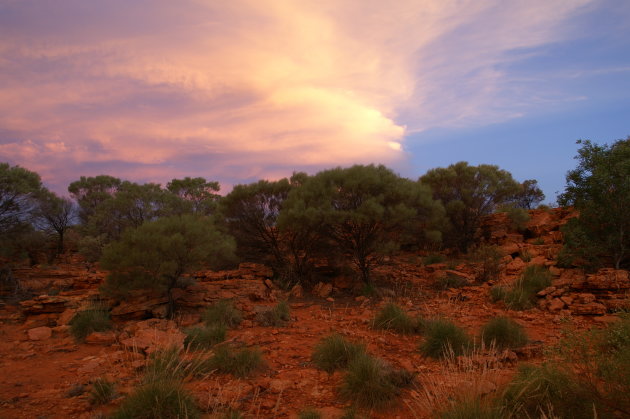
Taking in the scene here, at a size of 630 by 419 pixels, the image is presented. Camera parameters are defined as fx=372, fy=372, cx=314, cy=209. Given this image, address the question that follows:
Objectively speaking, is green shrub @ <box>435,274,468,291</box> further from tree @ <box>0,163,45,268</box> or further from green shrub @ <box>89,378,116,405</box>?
tree @ <box>0,163,45,268</box>

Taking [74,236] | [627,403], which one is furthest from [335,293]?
[74,236]

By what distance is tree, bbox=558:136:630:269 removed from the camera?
10.1m

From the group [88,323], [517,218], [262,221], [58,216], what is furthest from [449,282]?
[58,216]

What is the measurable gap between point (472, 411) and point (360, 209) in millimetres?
9276

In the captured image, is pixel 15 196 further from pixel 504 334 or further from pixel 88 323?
pixel 504 334

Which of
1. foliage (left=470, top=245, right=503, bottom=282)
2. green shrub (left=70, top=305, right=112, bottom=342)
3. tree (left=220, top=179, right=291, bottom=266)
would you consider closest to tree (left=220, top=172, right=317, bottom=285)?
tree (left=220, top=179, right=291, bottom=266)

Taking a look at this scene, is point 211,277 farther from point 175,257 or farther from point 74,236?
point 74,236

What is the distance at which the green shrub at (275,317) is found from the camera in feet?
30.1

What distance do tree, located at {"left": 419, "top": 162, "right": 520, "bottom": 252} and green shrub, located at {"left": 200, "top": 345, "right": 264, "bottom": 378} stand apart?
50.2 ft

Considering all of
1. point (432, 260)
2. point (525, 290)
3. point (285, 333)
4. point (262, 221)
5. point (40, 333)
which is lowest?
point (40, 333)

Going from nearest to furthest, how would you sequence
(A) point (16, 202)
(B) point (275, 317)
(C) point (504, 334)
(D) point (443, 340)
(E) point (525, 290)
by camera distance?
(D) point (443, 340) < (C) point (504, 334) < (B) point (275, 317) < (E) point (525, 290) < (A) point (16, 202)

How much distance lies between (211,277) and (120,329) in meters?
5.39

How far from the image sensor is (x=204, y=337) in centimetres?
740

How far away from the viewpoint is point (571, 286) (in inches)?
388
